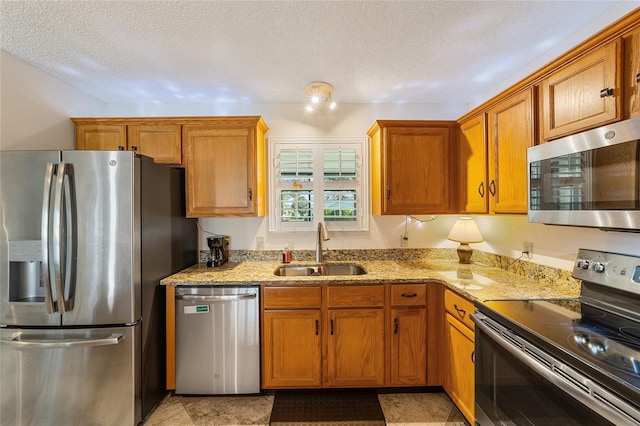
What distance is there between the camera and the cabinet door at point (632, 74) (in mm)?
1089

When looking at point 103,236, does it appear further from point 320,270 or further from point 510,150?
point 510,150

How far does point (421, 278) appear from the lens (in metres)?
2.02

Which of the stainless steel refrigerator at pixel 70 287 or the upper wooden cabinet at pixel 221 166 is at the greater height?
the upper wooden cabinet at pixel 221 166

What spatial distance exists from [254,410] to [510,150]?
2.44m

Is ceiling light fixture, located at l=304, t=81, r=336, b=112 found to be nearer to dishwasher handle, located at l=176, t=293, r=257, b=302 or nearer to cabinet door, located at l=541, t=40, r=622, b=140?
cabinet door, located at l=541, t=40, r=622, b=140

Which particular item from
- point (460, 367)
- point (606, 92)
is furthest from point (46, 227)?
point (606, 92)

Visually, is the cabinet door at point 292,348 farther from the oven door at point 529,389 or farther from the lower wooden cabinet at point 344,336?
the oven door at point 529,389

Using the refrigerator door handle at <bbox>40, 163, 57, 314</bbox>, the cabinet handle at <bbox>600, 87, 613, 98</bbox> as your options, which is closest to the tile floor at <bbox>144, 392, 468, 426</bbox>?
the refrigerator door handle at <bbox>40, 163, 57, 314</bbox>

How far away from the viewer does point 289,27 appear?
5.28 ft

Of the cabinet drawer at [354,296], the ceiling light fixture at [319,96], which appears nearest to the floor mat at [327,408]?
the cabinet drawer at [354,296]

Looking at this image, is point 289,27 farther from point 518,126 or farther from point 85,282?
point 85,282

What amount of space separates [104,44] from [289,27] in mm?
1213

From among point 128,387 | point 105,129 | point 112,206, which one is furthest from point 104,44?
point 128,387

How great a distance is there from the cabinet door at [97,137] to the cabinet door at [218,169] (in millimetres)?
590
